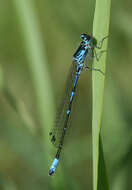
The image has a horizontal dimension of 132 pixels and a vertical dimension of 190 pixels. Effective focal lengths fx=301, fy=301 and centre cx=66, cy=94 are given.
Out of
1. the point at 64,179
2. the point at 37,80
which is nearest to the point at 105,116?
the point at 37,80

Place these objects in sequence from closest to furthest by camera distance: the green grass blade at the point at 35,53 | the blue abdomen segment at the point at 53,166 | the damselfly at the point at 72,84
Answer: the blue abdomen segment at the point at 53,166
the green grass blade at the point at 35,53
the damselfly at the point at 72,84

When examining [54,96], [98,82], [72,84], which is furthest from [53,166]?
[72,84]

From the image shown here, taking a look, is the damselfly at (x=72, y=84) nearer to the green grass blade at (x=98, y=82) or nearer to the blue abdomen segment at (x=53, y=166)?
the blue abdomen segment at (x=53, y=166)

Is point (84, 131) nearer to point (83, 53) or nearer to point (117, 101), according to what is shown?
point (117, 101)

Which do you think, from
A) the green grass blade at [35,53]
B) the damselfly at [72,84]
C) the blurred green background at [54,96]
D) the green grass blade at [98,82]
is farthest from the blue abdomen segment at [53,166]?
the green grass blade at [98,82]

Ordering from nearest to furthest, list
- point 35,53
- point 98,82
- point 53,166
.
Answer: point 98,82, point 53,166, point 35,53

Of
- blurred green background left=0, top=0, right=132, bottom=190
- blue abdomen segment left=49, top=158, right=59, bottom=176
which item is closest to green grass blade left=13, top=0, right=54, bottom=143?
blurred green background left=0, top=0, right=132, bottom=190

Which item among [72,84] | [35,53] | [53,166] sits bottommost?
[53,166]

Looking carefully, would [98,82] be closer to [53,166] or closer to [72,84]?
[53,166]
